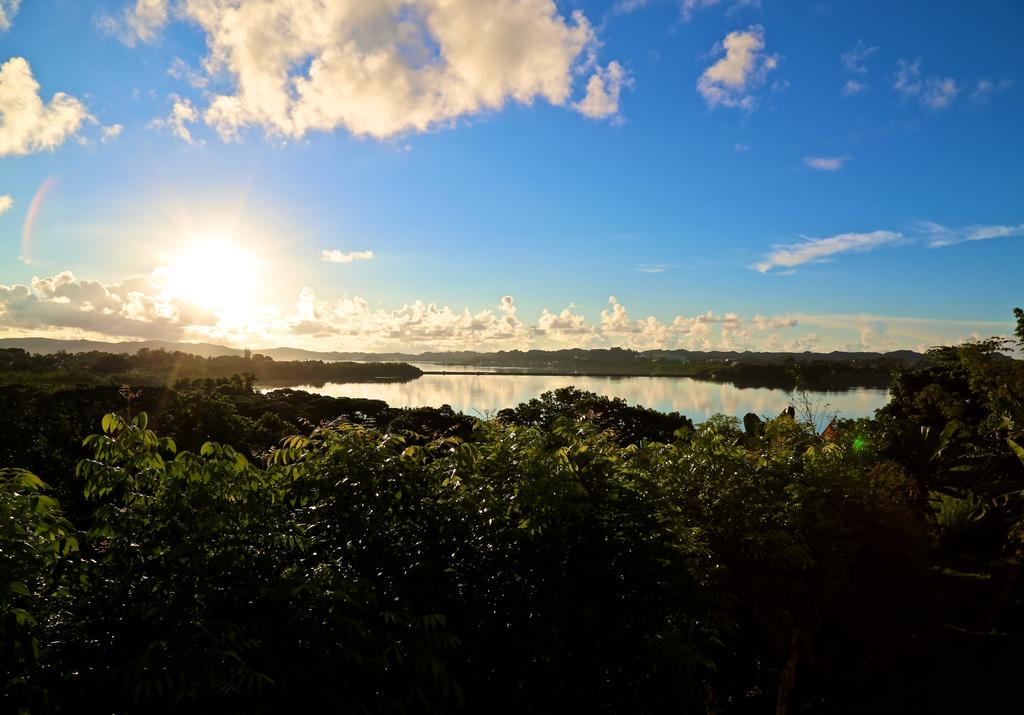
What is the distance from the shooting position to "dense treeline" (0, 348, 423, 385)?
5716cm

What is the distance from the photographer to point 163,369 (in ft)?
269

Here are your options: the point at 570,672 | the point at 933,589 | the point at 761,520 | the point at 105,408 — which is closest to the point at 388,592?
the point at 570,672

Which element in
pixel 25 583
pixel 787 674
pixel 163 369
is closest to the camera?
pixel 25 583

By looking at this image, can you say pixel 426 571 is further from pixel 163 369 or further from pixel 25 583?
pixel 163 369

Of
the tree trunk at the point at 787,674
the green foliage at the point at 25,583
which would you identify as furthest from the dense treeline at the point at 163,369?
the green foliage at the point at 25,583

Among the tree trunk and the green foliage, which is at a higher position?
the green foliage

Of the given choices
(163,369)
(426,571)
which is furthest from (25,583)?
(163,369)

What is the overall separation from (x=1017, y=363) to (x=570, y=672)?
1841cm

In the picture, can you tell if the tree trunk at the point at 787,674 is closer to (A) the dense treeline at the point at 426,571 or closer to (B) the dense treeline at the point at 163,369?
(A) the dense treeline at the point at 426,571

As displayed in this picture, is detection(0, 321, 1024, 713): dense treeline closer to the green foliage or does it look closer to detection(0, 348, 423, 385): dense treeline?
the green foliage

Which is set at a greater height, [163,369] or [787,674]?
[163,369]

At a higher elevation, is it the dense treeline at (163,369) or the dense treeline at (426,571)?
the dense treeline at (426,571)

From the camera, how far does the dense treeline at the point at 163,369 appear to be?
57.2m

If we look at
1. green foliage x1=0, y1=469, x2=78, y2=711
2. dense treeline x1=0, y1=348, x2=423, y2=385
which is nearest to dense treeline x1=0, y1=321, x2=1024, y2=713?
green foliage x1=0, y1=469, x2=78, y2=711
